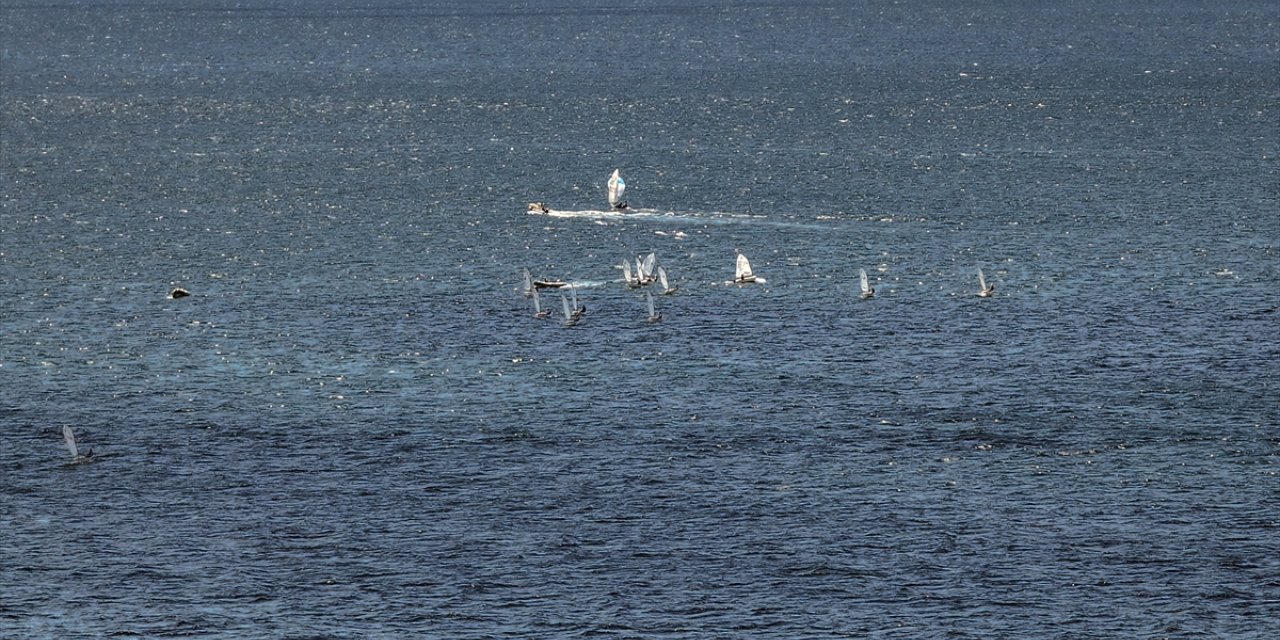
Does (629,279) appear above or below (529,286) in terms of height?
below

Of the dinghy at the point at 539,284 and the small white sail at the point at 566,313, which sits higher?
the dinghy at the point at 539,284

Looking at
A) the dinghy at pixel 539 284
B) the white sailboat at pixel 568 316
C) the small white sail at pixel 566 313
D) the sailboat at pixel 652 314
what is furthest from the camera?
the dinghy at pixel 539 284

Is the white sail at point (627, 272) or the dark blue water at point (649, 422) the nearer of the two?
the dark blue water at point (649, 422)

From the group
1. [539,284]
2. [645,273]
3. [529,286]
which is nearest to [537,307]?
[529,286]

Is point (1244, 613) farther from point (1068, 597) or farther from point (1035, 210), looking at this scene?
point (1035, 210)

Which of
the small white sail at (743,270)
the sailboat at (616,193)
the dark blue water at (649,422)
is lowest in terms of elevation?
the dark blue water at (649,422)

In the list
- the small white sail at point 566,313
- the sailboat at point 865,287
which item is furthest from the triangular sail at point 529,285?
the sailboat at point 865,287

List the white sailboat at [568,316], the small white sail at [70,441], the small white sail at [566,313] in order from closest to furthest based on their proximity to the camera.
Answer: the small white sail at [70,441] → the white sailboat at [568,316] → the small white sail at [566,313]

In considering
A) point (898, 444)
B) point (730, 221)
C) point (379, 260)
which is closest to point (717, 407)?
point (898, 444)

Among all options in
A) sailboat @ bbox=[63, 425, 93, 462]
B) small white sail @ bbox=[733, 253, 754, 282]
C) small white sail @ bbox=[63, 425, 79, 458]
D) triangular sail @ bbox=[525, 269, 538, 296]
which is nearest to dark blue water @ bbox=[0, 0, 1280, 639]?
sailboat @ bbox=[63, 425, 93, 462]

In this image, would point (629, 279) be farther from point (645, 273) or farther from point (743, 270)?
point (743, 270)

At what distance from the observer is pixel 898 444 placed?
78812 millimetres

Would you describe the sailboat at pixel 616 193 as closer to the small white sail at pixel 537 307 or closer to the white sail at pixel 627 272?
the white sail at pixel 627 272

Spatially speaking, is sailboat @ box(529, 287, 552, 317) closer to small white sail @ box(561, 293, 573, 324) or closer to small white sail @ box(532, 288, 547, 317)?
small white sail @ box(532, 288, 547, 317)
